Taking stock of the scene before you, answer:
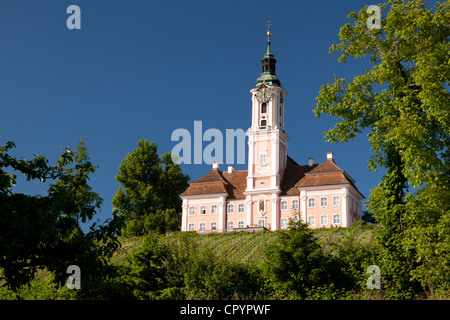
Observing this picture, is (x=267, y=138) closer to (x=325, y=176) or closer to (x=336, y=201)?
(x=325, y=176)

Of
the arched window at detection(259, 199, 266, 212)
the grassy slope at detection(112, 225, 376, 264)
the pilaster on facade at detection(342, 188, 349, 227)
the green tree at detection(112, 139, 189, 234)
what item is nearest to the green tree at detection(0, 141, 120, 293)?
the grassy slope at detection(112, 225, 376, 264)

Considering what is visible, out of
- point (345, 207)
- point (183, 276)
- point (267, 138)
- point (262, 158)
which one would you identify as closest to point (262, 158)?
point (262, 158)

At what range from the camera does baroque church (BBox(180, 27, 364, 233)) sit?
70.8 metres

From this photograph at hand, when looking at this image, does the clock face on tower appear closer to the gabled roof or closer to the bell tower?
the bell tower

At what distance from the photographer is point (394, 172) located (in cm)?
2622

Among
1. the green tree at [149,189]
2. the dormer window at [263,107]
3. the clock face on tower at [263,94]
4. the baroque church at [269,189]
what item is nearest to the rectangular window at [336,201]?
the baroque church at [269,189]

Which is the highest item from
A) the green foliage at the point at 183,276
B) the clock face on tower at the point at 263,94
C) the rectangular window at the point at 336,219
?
the clock face on tower at the point at 263,94

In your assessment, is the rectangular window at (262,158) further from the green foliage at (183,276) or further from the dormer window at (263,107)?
the green foliage at (183,276)

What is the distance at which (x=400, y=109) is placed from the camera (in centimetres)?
2456

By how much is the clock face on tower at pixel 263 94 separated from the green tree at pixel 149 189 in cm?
1410

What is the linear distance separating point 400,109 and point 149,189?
51.3 metres

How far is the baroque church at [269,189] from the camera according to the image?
70.8 m
